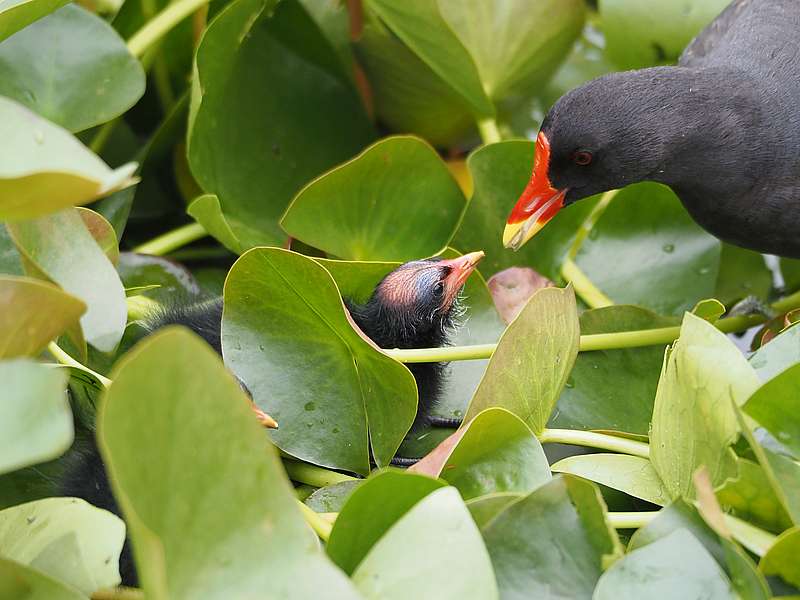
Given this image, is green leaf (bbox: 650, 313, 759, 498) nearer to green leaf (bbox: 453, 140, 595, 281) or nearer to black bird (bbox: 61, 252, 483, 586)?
black bird (bbox: 61, 252, 483, 586)

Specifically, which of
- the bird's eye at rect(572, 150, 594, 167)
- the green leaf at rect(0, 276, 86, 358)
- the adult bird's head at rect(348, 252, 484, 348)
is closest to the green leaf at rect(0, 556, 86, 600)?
the green leaf at rect(0, 276, 86, 358)

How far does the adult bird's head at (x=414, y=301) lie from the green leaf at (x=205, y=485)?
1.68ft

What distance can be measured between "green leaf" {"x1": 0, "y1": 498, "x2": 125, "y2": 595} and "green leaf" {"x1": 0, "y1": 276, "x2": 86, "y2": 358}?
5.2 inches

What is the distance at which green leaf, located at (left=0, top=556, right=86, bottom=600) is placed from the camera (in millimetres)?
753

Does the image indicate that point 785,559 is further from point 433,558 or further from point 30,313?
point 30,313

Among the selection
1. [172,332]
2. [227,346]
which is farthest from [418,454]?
[172,332]

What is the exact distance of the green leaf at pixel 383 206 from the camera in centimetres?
126

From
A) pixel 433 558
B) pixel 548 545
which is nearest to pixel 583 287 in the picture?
pixel 548 545

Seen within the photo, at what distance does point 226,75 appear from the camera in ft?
4.57

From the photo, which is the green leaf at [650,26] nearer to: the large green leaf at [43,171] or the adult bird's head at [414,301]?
the adult bird's head at [414,301]

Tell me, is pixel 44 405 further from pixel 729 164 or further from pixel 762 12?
pixel 762 12

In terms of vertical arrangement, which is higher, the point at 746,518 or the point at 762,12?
the point at 762,12

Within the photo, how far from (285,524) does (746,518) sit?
376 mm

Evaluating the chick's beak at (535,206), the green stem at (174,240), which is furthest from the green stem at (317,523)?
the green stem at (174,240)
